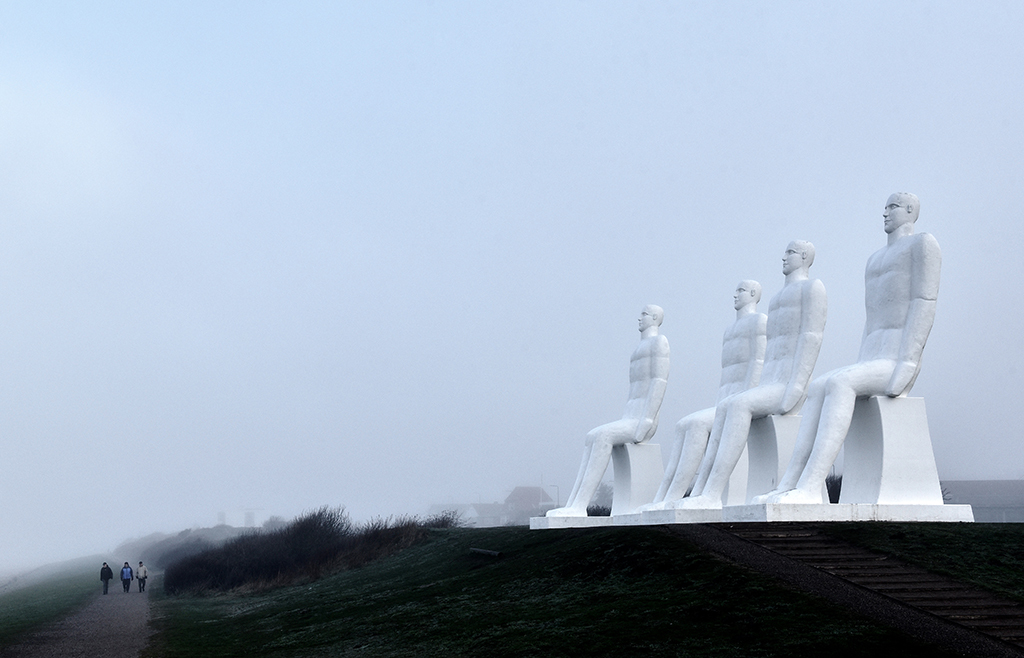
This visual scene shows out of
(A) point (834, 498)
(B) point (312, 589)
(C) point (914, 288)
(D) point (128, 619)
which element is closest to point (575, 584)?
(C) point (914, 288)

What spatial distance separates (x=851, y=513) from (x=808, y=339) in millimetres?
3012

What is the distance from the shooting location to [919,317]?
571 inches

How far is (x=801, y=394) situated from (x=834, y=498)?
11748 mm

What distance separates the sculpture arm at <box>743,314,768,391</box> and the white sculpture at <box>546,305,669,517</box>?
2.00 m

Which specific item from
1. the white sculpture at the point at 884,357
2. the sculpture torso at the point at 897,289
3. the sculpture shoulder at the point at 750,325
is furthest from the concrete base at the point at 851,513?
the sculpture shoulder at the point at 750,325

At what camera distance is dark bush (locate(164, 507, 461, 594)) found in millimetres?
26688

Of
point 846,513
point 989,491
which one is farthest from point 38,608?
point 989,491

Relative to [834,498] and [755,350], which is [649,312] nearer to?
[755,350]

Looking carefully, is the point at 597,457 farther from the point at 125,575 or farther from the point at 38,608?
the point at 125,575

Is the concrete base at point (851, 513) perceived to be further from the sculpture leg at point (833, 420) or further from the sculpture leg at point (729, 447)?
the sculpture leg at point (729, 447)

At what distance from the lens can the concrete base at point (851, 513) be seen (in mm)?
13938

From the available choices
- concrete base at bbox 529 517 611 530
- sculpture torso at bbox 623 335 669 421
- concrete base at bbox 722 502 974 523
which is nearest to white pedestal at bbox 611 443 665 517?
sculpture torso at bbox 623 335 669 421

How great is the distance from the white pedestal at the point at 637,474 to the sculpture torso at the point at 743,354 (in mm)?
2085

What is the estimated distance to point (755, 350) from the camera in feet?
60.0
